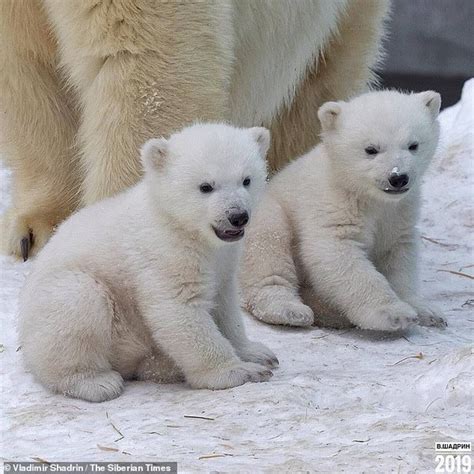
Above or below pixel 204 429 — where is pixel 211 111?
above

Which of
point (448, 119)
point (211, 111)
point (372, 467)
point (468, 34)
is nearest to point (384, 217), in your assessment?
point (211, 111)

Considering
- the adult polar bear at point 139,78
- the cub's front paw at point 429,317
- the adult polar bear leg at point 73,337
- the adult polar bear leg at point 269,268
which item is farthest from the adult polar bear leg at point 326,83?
the adult polar bear leg at point 73,337

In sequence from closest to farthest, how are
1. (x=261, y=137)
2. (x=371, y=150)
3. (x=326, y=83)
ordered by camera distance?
1. (x=261, y=137)
2. (x=371, y=150)
3. (x=326, y=83)

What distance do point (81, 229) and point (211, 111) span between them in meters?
0.77

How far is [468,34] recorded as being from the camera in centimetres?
1063

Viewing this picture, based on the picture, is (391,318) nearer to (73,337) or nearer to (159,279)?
(159,279)

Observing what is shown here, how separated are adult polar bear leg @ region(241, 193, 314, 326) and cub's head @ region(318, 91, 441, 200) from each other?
0.95 ft

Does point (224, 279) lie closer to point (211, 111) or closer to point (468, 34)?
point (211, 111)

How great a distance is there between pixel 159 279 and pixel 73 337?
0.28 meters

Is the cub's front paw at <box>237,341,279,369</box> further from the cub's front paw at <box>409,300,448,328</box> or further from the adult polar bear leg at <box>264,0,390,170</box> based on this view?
the adult polar bear leg at <box>264,0,390,170</box>

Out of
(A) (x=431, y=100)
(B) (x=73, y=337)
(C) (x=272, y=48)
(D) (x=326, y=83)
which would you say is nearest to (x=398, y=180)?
(A) (x=431, y=100)

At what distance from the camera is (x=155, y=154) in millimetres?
3178

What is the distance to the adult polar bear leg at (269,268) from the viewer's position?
12.8 ft

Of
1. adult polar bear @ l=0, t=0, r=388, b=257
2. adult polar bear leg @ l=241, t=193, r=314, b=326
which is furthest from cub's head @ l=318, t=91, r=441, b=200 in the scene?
adult polar bear @ l=0, t=0, r=388, b=257
